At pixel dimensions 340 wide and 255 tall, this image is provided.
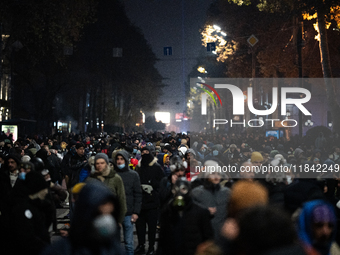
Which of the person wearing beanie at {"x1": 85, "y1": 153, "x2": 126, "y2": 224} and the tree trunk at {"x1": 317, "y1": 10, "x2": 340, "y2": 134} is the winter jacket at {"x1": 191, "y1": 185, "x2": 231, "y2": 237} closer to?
the person wearing beanie at {"x1": 85, "y1": 153, "x2": 126, "y2": 224}

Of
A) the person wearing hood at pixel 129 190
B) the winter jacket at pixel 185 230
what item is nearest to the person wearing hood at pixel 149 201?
the person wearing hood at pixel 129 190

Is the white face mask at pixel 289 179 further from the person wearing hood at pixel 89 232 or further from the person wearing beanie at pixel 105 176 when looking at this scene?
the person wearing hood at pixel 89 232

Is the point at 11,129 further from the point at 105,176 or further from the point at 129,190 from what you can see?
the point at 105,176

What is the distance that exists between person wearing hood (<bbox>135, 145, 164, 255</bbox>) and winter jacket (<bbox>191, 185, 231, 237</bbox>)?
251 cm

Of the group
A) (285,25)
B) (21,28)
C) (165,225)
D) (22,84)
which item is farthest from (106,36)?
(165,225)

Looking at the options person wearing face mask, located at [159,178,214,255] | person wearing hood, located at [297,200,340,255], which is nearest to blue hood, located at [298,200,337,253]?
person wearing hood, located at [297,200,340,255]

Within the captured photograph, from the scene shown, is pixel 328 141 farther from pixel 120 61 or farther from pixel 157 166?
pixel 120 61

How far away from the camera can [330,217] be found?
3393 mm

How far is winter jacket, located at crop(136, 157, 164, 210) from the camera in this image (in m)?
8.67

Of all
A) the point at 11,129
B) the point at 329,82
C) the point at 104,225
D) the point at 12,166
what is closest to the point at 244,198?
the point at 104,225

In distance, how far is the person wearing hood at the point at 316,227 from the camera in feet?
10.9

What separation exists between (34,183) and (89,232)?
217 centimetres

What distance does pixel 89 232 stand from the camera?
297cm

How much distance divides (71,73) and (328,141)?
83.2 ft
